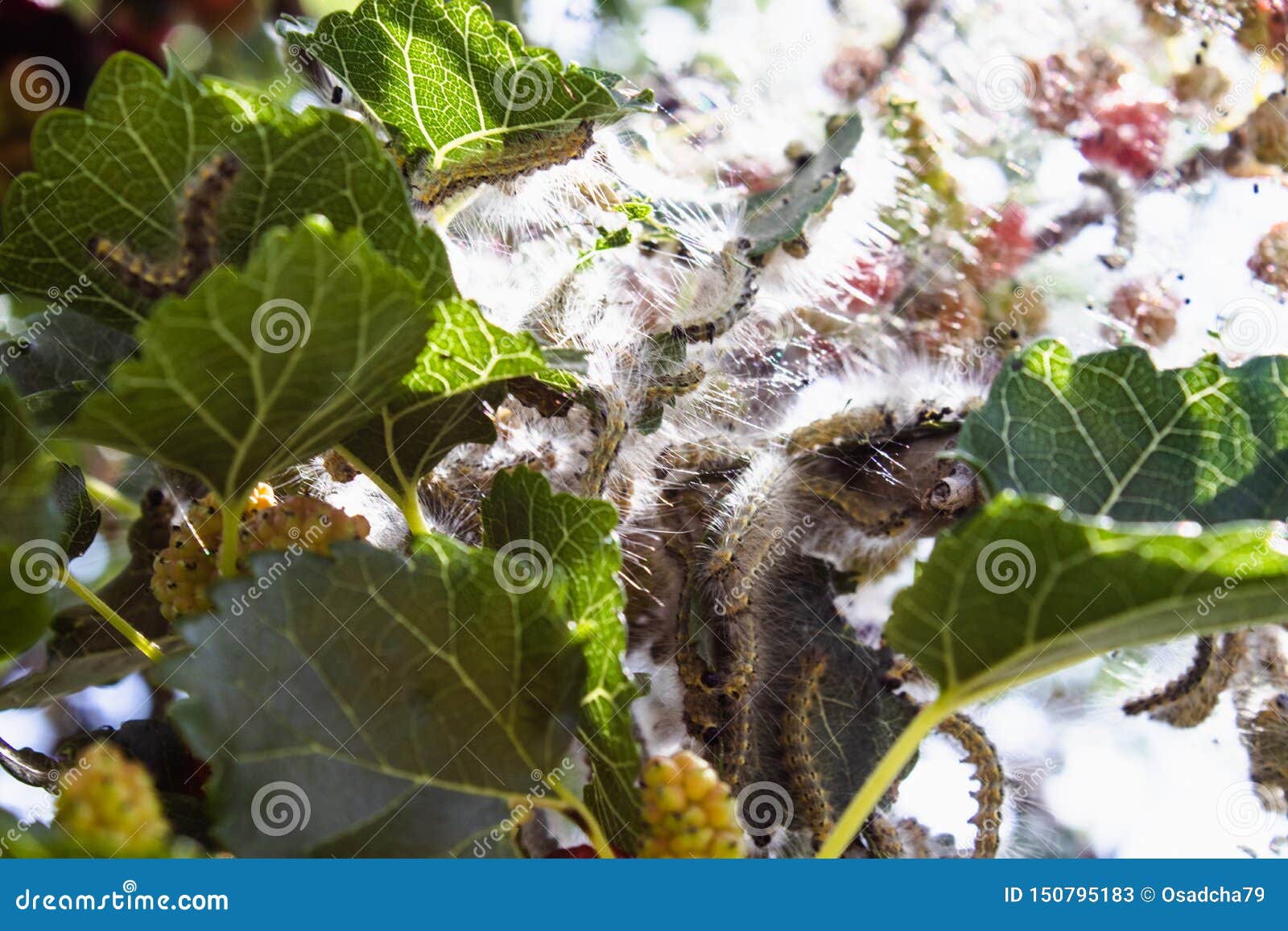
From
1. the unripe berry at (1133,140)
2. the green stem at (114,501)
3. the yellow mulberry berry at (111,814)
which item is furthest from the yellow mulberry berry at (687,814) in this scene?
the unripe berry at (1133,140)

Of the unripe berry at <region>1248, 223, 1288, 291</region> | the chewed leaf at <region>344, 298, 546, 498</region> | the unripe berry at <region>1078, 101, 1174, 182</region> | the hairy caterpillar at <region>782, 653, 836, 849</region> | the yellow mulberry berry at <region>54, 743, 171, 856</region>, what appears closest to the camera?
the yellow mulberry berry at <region>54, 743, 171, 856</region>

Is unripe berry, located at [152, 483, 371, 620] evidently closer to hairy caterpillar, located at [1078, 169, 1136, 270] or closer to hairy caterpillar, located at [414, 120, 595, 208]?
hairy caterpillar, located at [414, 120, 595, 208]

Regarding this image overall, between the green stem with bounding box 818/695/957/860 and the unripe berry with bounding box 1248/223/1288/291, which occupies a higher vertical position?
the unripe berry with bounding box 1248/223/1288/291

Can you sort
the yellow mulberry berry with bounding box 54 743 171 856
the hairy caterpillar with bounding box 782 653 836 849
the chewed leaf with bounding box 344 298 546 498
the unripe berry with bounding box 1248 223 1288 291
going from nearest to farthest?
the yellow mulberry berry with bounding box 54 743 171 856 → the chewed leaf with bounding box 344 298 546 498 → the hairy caterpillar with bounding box 782 653 836 849 → the unripe berry with bounding box 1248 223 1288 291

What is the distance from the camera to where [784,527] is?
50 centimetres

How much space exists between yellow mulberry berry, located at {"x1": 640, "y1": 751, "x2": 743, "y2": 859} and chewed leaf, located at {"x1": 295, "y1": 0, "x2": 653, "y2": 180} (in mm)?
258

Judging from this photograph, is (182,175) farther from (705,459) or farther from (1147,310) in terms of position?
(1147,310)

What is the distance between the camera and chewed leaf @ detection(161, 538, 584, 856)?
29cm

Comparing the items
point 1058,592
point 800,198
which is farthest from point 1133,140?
point 1058,592

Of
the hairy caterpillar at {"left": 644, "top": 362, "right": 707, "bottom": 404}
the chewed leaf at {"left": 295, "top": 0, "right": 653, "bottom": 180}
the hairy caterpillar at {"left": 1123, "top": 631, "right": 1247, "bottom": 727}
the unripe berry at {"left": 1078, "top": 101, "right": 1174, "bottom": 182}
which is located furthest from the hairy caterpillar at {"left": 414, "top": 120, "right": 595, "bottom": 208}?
the unripe berry at {"left": 1078, "top": 101, "right": 1174, "bottom": 182}

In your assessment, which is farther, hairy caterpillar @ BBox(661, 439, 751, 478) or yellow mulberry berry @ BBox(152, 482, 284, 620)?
hairy caterpillar @ BBox(661, 439, 751, 478)

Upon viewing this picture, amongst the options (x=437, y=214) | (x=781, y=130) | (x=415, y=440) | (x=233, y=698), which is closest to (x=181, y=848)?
(x=233, y=698)

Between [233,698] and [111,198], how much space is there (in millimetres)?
164

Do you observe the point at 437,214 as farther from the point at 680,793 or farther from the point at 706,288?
the point at 680,793
